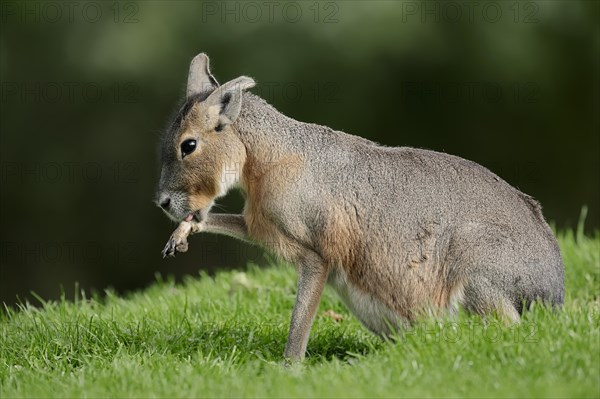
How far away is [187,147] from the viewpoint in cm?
620

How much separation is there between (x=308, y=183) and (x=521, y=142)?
7760 millimetres

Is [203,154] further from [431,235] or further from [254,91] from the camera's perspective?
[254,91]

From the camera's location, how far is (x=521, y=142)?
1320 cm

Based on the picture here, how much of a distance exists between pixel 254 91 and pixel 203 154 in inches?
243

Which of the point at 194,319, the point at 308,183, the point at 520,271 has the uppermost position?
the point at 308,183

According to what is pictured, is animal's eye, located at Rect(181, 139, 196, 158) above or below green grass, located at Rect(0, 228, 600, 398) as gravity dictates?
above

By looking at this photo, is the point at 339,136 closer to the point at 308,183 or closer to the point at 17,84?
the point at 308,183

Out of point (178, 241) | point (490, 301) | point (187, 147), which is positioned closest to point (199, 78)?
point (187, 147)

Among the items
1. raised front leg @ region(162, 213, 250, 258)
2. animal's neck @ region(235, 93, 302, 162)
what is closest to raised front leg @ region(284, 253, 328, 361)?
raised front leg @ region(162, 213, 250, 258)

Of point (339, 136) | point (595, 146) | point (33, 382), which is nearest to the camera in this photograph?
point (33, 382)

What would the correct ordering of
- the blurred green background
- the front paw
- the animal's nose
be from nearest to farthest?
the front paw < the animal's nose < the blurred green background

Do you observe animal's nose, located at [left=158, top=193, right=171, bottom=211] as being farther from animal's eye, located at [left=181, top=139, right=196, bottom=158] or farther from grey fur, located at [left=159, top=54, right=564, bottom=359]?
animal's eye, located at [left=181, top=139, right=196, bottom=158]

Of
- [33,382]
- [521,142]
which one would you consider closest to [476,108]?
[521,142]

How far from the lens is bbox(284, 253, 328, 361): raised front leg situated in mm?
5871
